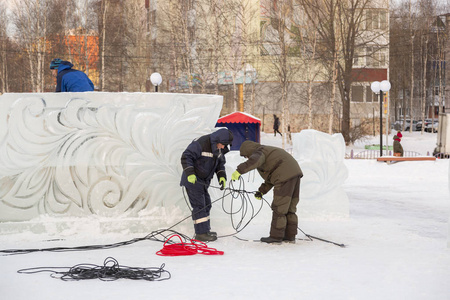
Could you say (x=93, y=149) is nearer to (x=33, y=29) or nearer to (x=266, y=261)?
(x=266, y=261)

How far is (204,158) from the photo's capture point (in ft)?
26.3

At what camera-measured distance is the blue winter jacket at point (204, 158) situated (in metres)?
7.86

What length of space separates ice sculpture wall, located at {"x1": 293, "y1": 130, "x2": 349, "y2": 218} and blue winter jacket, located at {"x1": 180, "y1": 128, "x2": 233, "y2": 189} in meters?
2.09

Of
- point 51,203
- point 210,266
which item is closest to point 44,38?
point 51,203

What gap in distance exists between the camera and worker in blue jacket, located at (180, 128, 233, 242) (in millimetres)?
7887

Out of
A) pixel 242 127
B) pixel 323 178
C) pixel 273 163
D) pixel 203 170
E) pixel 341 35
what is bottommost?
pixel 323 178

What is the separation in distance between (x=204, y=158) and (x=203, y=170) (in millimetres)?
160

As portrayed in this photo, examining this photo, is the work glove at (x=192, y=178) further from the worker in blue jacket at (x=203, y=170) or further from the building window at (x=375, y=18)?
the building window at (x=375, y=18)

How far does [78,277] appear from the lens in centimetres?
591

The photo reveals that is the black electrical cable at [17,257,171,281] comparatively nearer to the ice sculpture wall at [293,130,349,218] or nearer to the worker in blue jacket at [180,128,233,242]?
the worker in blue jacket at [180,128,233,242]

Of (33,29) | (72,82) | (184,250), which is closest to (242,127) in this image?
(33,29)

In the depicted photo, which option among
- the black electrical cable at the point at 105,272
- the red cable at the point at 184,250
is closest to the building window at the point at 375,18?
the red cable at the point at 184,250

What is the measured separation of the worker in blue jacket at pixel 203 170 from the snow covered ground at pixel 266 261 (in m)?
0.35

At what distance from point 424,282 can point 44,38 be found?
Answer: 29887mm
